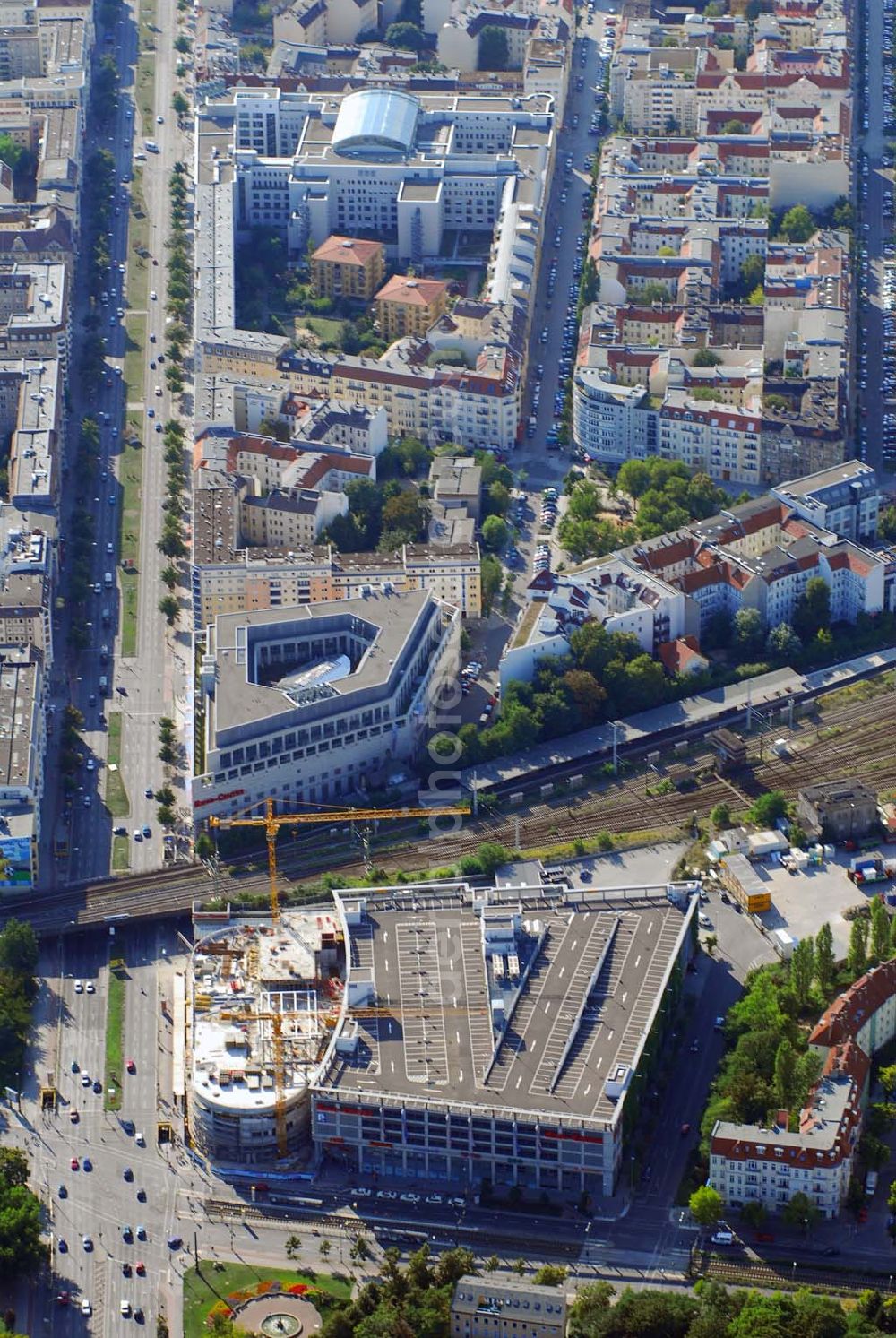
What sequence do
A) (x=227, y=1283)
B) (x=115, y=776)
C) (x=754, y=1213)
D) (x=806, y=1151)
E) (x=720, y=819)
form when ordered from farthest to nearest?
(x=115, y=776), (x=720, y=819), (x=754, y=1213), (x=806, y=1151), (x=227, y=1283)

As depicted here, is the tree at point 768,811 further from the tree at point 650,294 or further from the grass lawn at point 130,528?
the tree at point 650,294

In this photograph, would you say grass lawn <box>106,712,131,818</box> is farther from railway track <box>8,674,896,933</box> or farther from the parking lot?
the parking lot

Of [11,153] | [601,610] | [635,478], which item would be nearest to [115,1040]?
[601,610]

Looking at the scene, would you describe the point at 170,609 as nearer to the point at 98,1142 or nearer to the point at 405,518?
the point at 405,518

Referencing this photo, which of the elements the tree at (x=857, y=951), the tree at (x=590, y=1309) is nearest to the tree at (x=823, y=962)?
the tree at (x=857, y=951)

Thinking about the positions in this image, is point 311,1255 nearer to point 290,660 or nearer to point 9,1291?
point 9,1291
